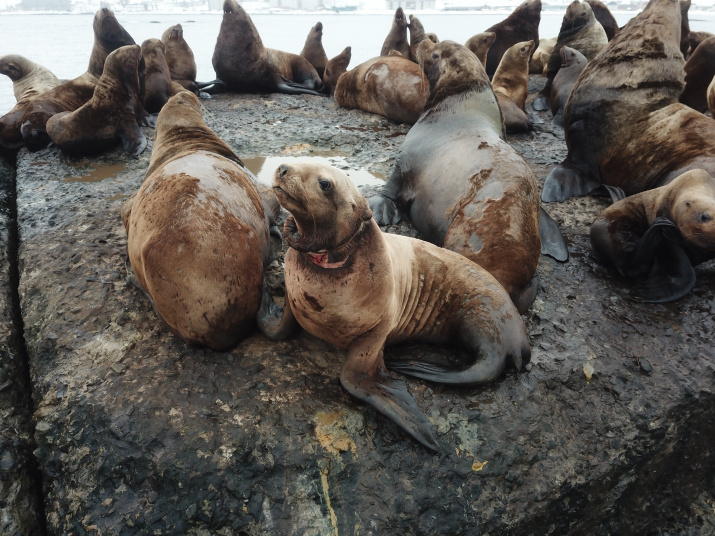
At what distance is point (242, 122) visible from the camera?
598 cm

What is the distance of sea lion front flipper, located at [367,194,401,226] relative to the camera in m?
3.61

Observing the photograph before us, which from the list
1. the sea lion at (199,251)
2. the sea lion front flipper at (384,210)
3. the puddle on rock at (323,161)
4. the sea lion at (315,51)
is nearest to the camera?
the sea lion at (199,251)

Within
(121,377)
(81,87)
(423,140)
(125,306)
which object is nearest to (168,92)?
(81,87)

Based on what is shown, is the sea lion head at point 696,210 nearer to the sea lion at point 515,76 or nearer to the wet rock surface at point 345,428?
the wet rock surface at point 345,428

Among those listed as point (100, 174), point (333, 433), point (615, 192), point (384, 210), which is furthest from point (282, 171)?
point (100, 174)

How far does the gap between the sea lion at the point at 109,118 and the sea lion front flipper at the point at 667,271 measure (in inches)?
172

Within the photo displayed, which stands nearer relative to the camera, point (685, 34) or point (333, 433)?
point (333, 433)

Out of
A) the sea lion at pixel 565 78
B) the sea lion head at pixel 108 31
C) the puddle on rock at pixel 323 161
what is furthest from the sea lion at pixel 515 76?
the sea lion head at pixel 108 31

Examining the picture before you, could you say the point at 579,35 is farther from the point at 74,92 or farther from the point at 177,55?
the point at 74,92

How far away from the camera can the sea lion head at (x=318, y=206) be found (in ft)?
6.04

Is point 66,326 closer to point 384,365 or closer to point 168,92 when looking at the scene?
point 384,365

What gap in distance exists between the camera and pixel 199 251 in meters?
2.24

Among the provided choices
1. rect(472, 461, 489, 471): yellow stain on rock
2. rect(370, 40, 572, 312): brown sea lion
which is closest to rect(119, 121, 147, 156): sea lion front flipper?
rect(370, 40, 572, 312): brown sea lion

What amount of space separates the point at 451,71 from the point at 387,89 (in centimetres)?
209
